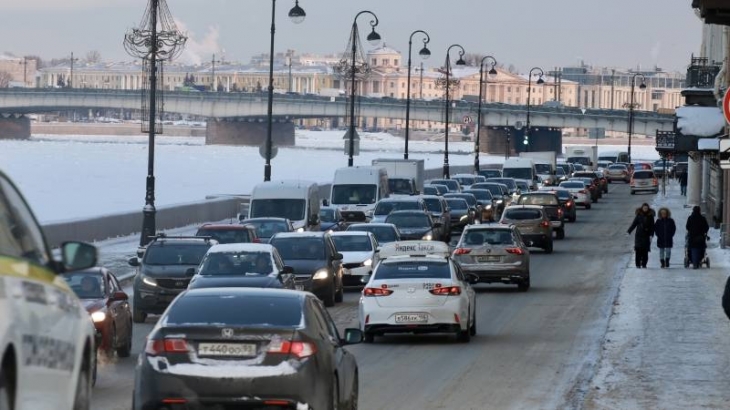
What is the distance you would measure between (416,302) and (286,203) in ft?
71.0

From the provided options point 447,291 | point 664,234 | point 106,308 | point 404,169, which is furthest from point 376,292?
point 404,169

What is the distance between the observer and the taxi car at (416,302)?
24.5 metres

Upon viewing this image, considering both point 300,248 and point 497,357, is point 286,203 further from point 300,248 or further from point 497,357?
point 497,357

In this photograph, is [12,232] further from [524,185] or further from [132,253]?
[524,185]

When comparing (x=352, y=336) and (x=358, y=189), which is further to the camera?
(x=358, y=189)

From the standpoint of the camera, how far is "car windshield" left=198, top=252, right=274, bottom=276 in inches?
1054

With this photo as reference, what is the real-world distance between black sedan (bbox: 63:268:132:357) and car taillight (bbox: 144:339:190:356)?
8044 millimetres

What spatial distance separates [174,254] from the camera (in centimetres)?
2986

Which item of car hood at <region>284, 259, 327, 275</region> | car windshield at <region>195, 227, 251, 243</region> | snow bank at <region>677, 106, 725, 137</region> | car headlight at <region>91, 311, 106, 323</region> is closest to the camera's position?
car headlight at <region>91, 311, 106, 323</region>

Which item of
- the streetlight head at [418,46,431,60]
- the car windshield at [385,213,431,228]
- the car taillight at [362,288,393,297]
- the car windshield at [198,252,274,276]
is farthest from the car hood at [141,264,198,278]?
the streetlight head at [418,46,431,60]

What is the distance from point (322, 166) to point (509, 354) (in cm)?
14327

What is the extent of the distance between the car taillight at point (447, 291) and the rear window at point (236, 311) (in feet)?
37.2

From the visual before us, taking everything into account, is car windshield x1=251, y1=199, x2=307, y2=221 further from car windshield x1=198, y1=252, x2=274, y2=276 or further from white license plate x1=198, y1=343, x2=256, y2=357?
white license plate x1=198, y1=343, x2=256, y2=357

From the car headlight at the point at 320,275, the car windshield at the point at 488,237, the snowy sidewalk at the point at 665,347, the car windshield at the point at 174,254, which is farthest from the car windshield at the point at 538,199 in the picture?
the car windshield at the point at 174,254
